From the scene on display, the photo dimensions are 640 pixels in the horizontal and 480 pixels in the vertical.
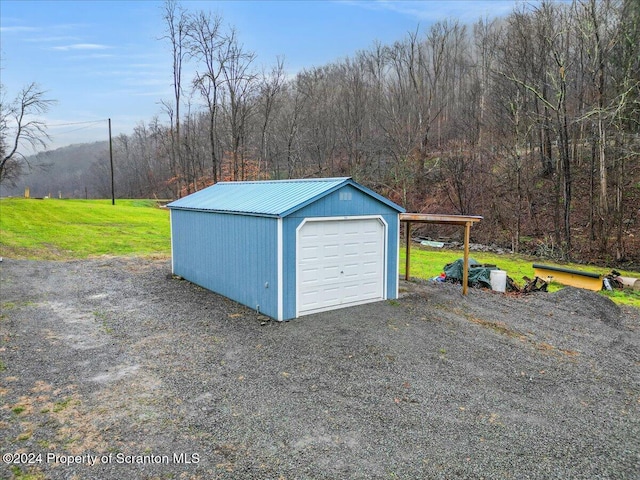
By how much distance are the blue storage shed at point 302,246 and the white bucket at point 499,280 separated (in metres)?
3.53

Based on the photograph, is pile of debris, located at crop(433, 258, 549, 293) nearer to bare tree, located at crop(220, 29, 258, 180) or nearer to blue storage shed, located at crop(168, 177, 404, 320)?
blue storage shed, located at crop(168, 177, 404, 320)

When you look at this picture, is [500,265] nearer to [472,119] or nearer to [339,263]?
[339,263]

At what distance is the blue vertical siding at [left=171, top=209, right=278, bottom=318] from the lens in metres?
8.37

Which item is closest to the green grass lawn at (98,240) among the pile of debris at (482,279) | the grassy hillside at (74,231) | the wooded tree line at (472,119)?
the grassy hillside at (74,231)

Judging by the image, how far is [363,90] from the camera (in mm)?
32281

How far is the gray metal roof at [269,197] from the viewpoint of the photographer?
8359mm

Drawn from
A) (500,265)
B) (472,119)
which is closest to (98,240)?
(500,265)

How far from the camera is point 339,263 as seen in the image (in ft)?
29.5

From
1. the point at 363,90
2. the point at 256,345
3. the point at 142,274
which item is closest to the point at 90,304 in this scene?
the point at 142,274

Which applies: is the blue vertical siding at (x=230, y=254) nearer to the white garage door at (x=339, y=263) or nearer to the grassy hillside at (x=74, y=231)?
the white garage door at (x=339, y=263)

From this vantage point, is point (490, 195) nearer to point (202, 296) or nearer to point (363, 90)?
point (363, 90)

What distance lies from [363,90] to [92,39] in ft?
62.0

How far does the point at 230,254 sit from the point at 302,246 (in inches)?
85.3

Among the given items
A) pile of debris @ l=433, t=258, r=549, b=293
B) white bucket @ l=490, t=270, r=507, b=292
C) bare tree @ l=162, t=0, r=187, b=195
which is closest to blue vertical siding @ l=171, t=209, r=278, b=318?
pile of debris @ l=433, t=258, r=549, b=293
